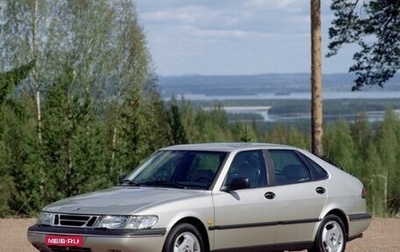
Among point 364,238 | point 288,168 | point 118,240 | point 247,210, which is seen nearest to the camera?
point 118,240

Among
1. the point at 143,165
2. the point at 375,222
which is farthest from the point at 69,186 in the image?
the point at 143,165

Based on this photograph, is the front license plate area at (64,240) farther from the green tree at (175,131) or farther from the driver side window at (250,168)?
the green tree at (175,131)

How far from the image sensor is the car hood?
38.7ft

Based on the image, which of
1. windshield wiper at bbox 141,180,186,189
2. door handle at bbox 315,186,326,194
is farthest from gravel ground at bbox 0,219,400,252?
windshield wiper at bbox 141,180,186,189

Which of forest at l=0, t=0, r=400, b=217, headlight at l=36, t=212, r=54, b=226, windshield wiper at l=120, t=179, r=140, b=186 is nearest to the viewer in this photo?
headlight at l=36, t=212, r=54, b=226

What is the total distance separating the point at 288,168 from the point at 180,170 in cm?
141

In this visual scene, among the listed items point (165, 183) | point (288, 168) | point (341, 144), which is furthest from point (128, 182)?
point (341, 144)

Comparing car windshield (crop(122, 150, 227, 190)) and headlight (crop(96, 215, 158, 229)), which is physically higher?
car windshield (crop(122, 150, 227, 190))

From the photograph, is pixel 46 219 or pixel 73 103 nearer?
pixel 46 219

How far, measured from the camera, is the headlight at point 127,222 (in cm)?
1165

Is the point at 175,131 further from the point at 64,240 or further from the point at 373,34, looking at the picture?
the point at 64,240

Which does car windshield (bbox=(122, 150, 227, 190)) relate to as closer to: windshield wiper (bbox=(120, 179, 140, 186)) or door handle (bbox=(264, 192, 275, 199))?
windshield wiper (bbox=(120, 179, 140, 186))

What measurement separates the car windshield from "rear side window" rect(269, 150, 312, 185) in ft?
2.53

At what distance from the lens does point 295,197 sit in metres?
13.2
